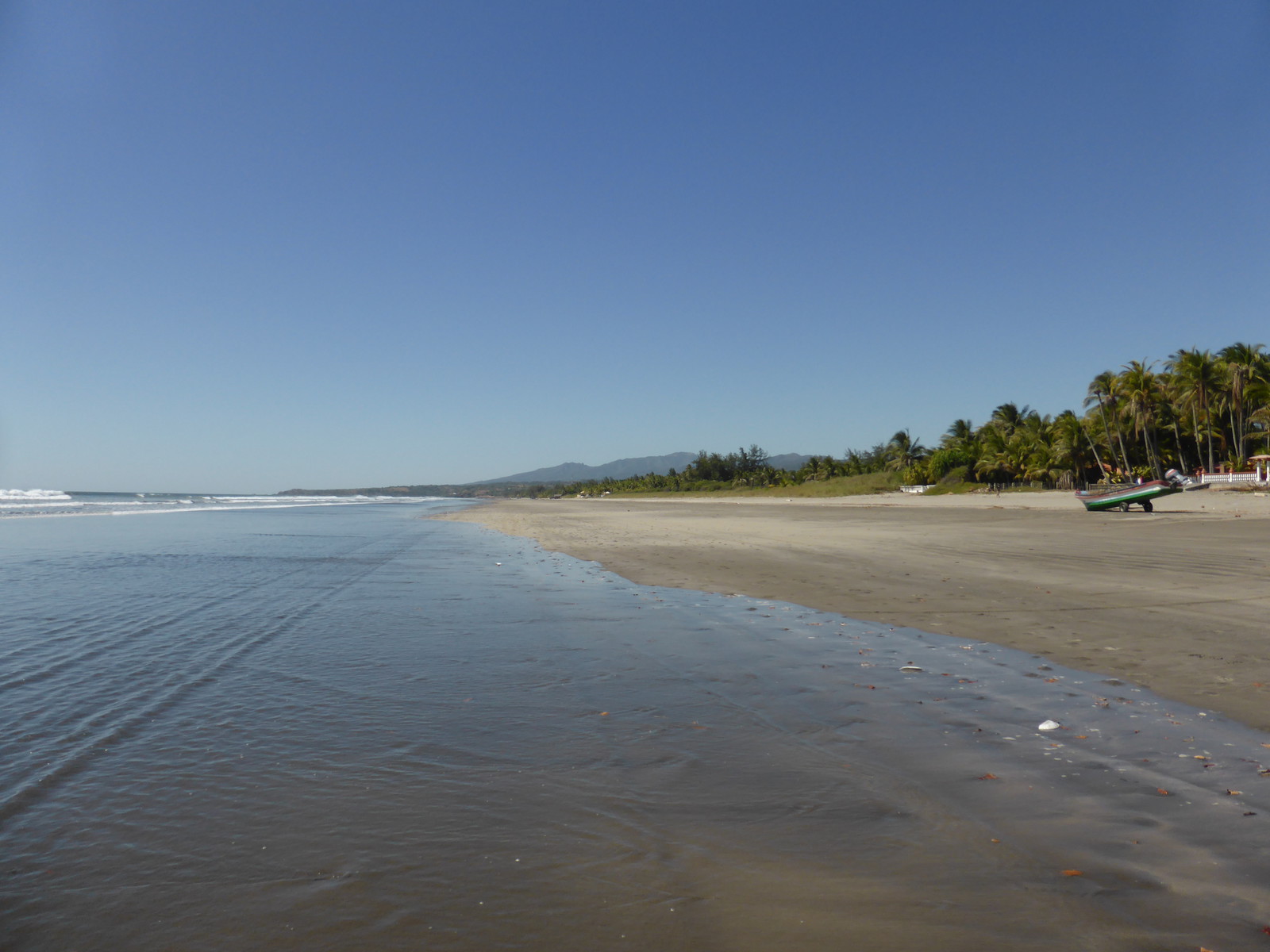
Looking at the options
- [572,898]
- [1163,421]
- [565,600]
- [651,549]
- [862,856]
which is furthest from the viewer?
[1163,421]

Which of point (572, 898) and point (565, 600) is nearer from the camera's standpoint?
point (572, 898)

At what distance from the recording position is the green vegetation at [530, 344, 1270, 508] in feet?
189

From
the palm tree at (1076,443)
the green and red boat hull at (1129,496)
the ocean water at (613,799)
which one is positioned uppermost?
the palm tree at (1076,443)

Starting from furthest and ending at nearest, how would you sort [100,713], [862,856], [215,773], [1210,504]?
[1210,504], [100,713], [215,773], [862,856]

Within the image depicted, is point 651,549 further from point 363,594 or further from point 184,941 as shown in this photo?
point 184,941

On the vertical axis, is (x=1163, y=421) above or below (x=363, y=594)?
above

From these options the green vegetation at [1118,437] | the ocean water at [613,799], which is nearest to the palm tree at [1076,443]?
the green vegetation at [1118,437]

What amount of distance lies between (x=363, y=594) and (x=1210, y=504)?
32.6m

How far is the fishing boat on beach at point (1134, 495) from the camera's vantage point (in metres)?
28.1

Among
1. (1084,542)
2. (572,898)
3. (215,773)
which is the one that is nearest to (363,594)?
(215,773)

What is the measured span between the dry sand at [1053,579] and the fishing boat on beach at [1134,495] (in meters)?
0.71

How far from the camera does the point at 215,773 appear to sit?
14.9 feet

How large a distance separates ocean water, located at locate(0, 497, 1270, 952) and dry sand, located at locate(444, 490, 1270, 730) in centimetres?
93

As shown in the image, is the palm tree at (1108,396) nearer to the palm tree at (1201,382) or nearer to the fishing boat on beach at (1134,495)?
the palm tree at (1201,382)
